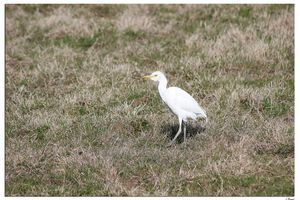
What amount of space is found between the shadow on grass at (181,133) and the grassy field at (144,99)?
2 centimetres

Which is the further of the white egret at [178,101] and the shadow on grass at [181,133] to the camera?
the shadow on grass at [181,133]

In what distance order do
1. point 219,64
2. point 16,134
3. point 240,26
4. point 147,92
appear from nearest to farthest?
point 16,134
point 147,92
point 219,64
point 240,26

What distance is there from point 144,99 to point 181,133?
112cm

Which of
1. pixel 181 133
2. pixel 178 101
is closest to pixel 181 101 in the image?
pixel 178 101

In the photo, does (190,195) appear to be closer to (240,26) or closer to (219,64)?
(219,64)

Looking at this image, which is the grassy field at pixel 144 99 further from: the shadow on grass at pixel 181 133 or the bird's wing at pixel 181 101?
the bird's wing at pixel 181 101

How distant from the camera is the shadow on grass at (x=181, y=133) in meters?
8.18

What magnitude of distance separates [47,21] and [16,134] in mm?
5442

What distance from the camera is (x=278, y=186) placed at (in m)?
6.62

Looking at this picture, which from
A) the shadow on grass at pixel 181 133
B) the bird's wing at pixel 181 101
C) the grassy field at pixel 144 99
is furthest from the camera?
the shadow on grass at pixel 181 133

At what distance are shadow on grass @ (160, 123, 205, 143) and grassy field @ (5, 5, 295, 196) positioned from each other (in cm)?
2

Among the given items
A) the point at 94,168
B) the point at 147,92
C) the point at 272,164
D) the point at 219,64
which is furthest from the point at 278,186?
the point at 219,64

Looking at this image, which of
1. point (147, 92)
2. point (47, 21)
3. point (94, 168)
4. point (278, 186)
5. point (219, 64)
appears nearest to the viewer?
point (278, 186)

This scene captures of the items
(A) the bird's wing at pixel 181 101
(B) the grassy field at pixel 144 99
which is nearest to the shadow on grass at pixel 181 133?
(B) the grassy field at pixel 144 99
